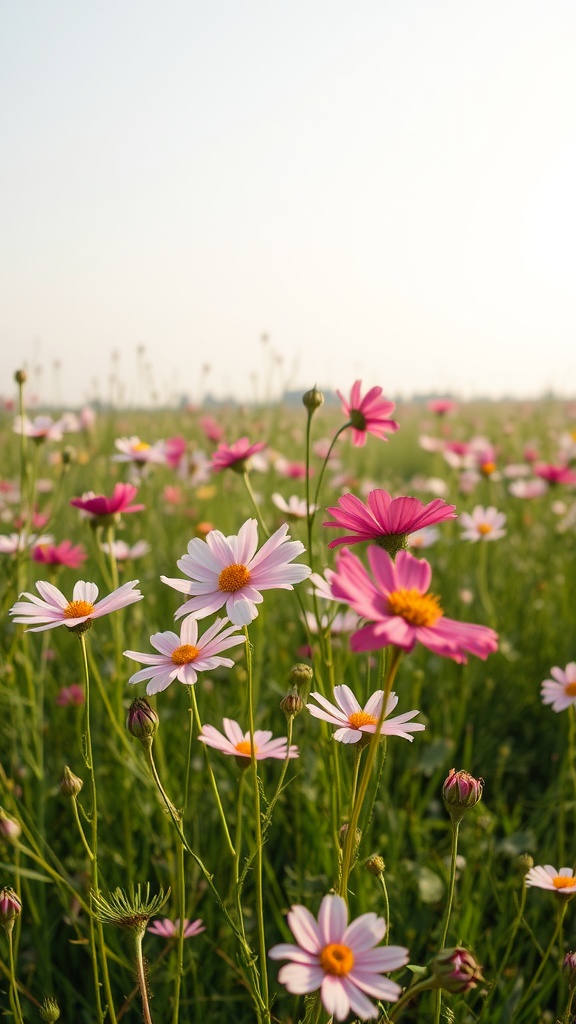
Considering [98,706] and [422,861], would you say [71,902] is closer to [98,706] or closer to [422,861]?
[98,706]

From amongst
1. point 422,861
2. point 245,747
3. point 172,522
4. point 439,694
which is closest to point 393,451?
point 172,522

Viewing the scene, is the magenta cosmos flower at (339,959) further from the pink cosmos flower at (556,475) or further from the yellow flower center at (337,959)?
the pink cosmos flower at (556,475)

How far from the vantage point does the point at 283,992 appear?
982 mm

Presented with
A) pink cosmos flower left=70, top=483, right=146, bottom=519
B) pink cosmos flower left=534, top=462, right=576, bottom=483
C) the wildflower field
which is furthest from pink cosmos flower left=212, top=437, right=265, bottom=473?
pink cosmos flower left=534, top=462, right=576, bottom=483

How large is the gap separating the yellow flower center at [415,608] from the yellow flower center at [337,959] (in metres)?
0.20

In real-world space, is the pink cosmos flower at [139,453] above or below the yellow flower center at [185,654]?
above

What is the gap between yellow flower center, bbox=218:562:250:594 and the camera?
604 millimetres

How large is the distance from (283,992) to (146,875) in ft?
0.93

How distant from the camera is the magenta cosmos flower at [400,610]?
419mm

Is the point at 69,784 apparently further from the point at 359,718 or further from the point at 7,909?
the point at 359,718

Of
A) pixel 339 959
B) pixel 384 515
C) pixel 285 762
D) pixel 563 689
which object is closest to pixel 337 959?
pixel 339 959

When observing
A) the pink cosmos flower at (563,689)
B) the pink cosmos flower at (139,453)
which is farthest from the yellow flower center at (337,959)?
the pink cosmos flower at (139,453)

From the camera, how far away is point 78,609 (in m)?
0.62

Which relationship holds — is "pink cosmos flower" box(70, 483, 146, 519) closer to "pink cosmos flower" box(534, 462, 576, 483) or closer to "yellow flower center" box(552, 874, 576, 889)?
"yellow flower center" box(552, 874, 576, 889)
